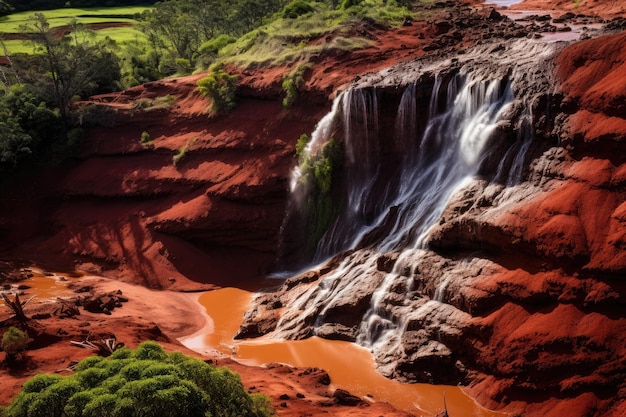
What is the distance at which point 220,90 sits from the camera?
33.3 meters

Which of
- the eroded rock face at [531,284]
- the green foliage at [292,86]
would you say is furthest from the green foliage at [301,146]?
the eroded rock face at [531,284]

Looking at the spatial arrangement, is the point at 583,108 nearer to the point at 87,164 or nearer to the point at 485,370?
the point at 485,370

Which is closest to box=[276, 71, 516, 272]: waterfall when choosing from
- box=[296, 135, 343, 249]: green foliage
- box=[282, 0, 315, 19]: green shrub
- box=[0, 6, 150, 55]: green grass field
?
box=[296, 135, 343, 249]: green foliage

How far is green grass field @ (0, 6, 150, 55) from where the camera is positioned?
200 ft

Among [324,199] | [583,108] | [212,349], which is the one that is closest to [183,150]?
[324,199]

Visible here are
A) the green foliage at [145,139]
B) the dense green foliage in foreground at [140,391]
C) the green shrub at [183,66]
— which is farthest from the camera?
the green shrub at [183,66]

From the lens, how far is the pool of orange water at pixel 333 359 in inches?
645

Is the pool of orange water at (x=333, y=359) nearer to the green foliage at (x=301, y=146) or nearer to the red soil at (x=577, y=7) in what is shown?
the green foliage at (x=301, y=146)

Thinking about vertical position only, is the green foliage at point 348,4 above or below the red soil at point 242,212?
above

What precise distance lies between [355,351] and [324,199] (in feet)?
31.8

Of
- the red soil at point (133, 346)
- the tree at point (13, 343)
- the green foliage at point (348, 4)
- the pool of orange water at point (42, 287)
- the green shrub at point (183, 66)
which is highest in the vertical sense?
the green foliage at point (348, 4)

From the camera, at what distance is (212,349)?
70.2ft

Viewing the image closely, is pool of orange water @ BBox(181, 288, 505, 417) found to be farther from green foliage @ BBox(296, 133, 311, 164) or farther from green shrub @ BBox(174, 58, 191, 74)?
green shrub @ BBox(174, 58, 191, 74)

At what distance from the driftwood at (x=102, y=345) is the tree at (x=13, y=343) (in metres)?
1.30
